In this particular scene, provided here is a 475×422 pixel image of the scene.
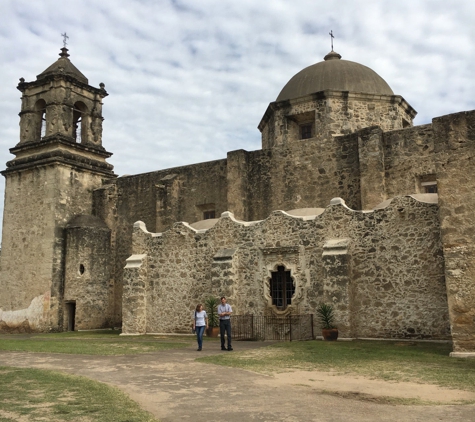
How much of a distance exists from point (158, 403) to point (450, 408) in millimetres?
3297

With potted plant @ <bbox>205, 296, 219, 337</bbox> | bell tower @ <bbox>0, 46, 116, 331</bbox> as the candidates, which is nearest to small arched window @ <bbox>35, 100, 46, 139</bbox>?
bell tower @ <bbox>0, 46, 116, 331</bbox>

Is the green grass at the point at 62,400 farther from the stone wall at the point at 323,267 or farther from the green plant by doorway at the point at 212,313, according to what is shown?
the stone wall at the point at 323,267

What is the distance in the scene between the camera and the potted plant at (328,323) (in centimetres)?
1327

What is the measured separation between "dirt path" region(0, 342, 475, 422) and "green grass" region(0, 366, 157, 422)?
0.28 metres

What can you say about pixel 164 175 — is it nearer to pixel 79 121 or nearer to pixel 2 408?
pixel 79 121

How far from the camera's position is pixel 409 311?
1313 cm

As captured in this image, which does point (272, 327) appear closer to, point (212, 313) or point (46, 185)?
point (212, 313)

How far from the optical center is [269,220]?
50.8 ft

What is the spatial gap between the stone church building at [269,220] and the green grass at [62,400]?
7.06 metres

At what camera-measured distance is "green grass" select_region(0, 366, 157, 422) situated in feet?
17.5

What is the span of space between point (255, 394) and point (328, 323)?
723cm

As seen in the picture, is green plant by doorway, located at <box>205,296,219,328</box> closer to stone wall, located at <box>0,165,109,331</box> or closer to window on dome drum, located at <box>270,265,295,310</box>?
window on dome drum, located at <box>270,265,295,310</box>

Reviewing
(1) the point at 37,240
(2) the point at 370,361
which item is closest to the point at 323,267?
(2) the point at 370,361

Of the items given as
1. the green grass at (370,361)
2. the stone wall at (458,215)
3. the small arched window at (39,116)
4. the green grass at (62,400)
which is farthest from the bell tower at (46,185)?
the stone wall at (458,215)
